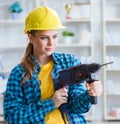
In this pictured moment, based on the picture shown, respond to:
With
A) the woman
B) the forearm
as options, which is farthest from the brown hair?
the forearm

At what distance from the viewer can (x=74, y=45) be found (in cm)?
420

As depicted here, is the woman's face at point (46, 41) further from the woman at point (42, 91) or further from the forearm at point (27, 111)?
the forearm at point (27, 111)

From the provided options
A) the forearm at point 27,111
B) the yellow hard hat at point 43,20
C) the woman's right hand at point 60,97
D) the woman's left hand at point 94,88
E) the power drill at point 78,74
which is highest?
the yellow hard hat at point 43,20

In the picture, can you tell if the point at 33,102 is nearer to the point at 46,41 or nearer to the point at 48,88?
the point at 48,88

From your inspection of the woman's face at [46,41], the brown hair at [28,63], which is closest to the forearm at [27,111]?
the brown hair at [28,63]

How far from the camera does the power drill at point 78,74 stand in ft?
4.05

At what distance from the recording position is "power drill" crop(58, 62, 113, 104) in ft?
4.05

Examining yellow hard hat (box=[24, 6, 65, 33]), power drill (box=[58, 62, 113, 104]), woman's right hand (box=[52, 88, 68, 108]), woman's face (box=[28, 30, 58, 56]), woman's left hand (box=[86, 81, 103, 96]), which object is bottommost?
woman's right hand (box=[52, 88, 68, 108])

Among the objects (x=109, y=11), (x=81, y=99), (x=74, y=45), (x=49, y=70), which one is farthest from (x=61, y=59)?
(x=109, y=11)

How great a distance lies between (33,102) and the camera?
135 cm

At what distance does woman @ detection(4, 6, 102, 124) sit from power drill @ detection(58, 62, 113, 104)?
0.04 m

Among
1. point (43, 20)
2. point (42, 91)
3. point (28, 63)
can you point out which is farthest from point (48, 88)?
point (43, 20)

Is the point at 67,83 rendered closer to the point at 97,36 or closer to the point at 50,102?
the point at 50,102

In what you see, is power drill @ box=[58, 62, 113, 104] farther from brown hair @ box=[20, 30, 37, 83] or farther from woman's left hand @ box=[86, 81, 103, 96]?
brown hair @ box=[20, 30, 37, 83]
